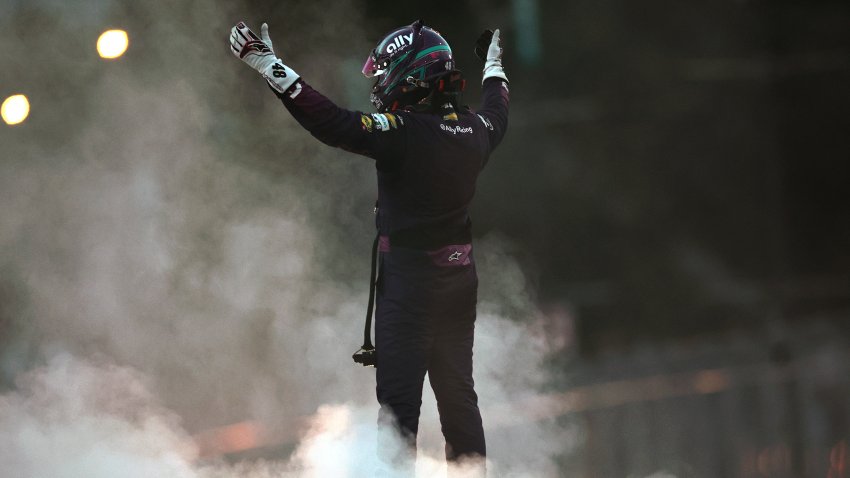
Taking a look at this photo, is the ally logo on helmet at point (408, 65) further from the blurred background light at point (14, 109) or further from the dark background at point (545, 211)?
the blurred background light at point (14, 109)

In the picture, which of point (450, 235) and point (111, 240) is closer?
point (450, 235)

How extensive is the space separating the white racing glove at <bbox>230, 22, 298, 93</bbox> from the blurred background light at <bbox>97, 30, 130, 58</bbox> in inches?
73.5

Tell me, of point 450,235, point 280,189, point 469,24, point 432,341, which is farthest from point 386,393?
point 469,24

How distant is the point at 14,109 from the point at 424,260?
2465mm

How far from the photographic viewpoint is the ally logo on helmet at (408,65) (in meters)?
3.51

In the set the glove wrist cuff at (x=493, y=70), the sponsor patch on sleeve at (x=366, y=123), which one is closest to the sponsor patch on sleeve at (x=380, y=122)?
the sponsor patch on sleeve at (x=366, y=123)

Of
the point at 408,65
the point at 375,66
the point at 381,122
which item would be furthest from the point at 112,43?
the point at 381,122

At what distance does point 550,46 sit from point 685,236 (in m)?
1.79

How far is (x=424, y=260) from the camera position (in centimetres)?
347

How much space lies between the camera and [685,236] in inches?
303

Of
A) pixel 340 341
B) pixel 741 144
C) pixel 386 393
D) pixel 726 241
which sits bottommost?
pixel 386 393

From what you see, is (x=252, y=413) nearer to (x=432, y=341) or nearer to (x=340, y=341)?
(x=340, y=341)

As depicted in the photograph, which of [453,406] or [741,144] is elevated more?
[741,144]

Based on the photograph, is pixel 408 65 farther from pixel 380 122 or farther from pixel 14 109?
pixel 14 109
